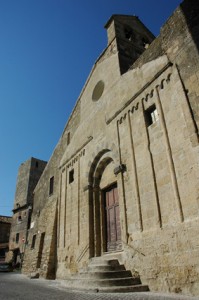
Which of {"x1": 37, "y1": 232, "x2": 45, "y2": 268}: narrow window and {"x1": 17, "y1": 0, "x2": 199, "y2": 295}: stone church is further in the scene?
{"x1": 37, "y1": 232, "x2": 45, "y2": 268}: narrow window

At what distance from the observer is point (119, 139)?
919cm

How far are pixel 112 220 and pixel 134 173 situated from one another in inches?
101

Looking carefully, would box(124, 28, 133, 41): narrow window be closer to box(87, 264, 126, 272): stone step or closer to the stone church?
the stone church

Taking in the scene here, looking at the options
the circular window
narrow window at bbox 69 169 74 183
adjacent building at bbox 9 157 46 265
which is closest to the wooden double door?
narrow window at bbox 69 169 74 183

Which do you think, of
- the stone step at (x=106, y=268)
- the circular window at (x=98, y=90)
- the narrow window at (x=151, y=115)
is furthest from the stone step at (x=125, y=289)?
the circular window at (x=98, y=90)

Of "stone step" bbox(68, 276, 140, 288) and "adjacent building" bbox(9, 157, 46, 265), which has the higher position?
"adjacent building" bbox(9, 157, 46, 265)

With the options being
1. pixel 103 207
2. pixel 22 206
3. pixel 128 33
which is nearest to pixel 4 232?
pixel 22 206

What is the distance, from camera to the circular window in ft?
40.3

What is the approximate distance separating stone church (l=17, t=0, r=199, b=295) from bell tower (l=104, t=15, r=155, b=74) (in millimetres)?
74

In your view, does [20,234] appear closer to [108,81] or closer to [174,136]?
[108,81]

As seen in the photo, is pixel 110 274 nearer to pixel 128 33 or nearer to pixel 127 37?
pixel 127 37

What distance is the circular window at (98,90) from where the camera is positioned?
12.3 metres

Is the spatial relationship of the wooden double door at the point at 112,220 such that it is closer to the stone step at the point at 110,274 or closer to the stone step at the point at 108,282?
the stone step at the point at 110,274

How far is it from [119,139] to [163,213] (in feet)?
11.9
